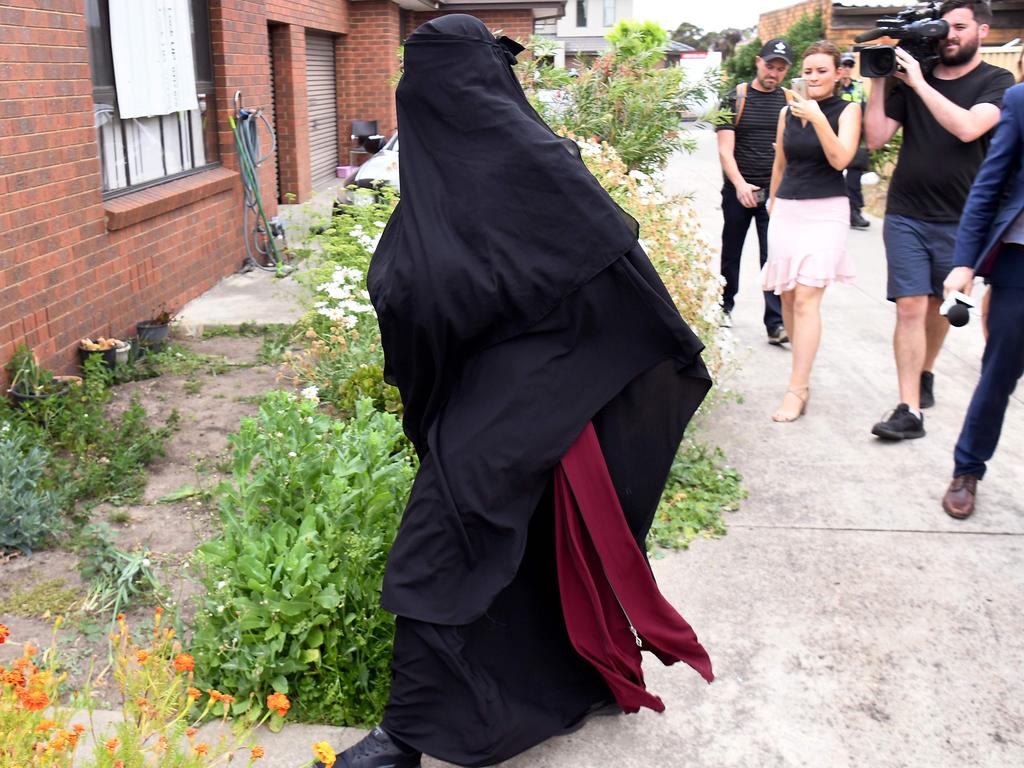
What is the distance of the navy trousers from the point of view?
4395 millimetres

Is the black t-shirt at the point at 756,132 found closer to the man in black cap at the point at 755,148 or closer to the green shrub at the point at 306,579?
the man in black cap at the point at 755,148

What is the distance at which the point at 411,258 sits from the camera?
8.51 ft

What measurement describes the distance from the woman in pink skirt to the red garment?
3.20m

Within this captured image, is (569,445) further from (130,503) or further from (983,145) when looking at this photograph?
(983,145)

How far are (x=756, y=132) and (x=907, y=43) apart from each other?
6.97 feet

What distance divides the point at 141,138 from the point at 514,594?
6.10 m

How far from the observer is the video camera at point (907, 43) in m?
5.20

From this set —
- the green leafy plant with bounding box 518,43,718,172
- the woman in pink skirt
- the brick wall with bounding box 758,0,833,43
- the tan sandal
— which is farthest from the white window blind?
the brick wall with bounding box 758,0,833,43

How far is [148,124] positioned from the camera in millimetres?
7910

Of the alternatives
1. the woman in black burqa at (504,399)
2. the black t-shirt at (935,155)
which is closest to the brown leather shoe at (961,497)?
the black t-shirt at (935,155)

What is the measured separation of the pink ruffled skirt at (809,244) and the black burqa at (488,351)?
334 centimetres

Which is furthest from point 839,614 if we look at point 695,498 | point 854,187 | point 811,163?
point 854,187

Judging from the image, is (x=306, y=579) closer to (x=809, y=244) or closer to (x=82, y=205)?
(x=809, y=244)

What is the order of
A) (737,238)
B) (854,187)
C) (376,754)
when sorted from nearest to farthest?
(376,754), (737,238), (854,187)
